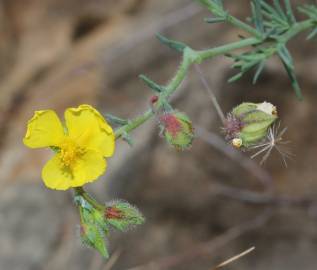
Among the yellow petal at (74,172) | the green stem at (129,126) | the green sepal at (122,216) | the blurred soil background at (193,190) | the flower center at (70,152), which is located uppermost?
the flower center at (70,152)

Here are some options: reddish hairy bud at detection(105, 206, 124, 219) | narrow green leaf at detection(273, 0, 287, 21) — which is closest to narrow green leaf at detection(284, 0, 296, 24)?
narrow green leaf at detection(273, 0, 287, 21)

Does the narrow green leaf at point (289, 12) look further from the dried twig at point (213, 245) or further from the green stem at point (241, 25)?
the dried twig at point (213, 245)

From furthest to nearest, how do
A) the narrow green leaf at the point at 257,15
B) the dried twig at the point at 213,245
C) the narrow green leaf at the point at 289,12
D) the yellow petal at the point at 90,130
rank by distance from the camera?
the dried twig at the point at 213,245 → the narrow green leaf at the point at 289,12 → the narrow green leaf at the point at 257,15 → the yellow petal at the point at 90,130

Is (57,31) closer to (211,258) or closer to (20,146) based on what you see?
(20,146)

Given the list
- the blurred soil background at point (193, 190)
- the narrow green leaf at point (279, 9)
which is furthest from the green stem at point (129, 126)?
the blurred soil background at point (193, 190)

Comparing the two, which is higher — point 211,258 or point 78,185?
point 78,185

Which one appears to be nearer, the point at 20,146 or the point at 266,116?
the point at 266,116

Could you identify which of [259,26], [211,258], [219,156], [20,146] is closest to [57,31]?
[20,146]
